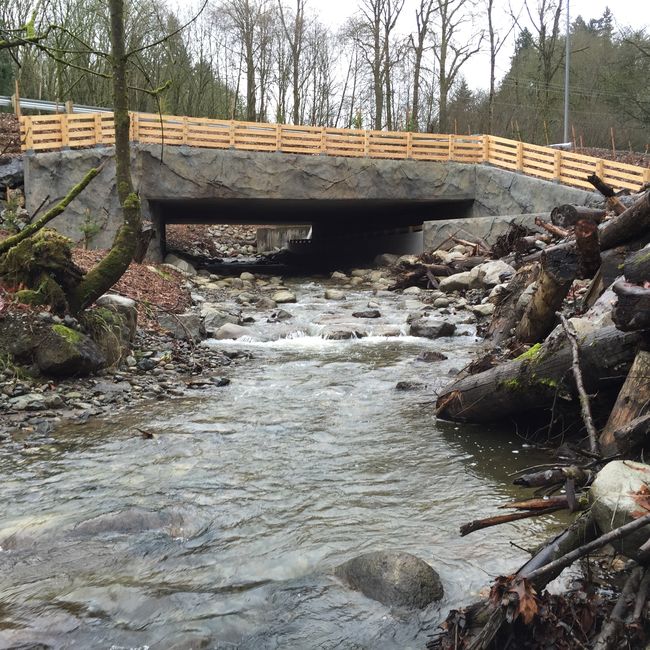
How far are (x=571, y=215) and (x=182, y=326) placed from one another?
616cm

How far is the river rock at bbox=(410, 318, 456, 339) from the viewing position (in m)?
11.3

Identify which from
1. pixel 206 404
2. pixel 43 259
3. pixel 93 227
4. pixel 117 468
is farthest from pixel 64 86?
pixel 117 468

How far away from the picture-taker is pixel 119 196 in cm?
815

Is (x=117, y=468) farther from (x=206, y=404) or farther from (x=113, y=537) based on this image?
(x=206, y=404)

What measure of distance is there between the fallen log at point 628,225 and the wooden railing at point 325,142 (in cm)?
1181

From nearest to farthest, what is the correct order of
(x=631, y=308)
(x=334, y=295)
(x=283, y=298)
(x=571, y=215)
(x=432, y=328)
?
(x=631, y=308), (x=571, y=215), (x=432, y=328), (x=283, y=298), (x=334, y=295)

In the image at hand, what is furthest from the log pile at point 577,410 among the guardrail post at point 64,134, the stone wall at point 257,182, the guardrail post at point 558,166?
the guardrail post at point 64,134

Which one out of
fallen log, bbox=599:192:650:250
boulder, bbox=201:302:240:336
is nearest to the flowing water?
fallen log, bbox=599:192:650:250

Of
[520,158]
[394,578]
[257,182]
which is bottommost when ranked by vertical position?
[394,578]

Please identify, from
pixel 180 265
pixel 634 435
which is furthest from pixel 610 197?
pixel 180 265

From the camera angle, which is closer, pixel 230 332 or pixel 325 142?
pixel 230 332

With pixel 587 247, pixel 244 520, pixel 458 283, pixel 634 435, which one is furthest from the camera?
pixel 458 283

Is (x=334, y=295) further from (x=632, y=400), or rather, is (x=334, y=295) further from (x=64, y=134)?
(x=632, y=400)

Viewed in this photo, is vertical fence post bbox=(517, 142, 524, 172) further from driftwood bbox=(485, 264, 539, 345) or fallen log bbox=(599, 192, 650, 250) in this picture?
fallen log bbox=(599, 192, 650, 250)
